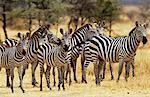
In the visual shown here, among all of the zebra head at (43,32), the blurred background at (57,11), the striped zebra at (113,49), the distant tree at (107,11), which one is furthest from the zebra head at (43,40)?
the distant tree at (107,11)

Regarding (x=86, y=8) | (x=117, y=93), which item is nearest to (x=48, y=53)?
(x=117, y=93)

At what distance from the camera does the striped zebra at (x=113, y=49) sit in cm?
1945

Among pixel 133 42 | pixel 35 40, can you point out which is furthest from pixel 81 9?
pixel 35 40

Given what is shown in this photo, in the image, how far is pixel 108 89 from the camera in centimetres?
1700

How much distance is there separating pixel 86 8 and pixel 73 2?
4.86ft

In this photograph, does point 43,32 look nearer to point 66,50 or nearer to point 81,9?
point 66,50

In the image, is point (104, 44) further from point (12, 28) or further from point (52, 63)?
point (12, 28)

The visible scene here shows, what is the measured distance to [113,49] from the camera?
782 inches

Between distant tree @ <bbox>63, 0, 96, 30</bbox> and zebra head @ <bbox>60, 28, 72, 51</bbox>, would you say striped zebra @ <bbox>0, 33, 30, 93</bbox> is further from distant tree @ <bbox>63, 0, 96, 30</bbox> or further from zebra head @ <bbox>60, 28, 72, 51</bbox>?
distant tree @ <bbox>63, 0, 96, 30</bbox>

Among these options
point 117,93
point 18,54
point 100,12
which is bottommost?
point 117,93

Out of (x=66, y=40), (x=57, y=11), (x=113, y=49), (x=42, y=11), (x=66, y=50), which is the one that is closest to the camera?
(x=66, y=40)

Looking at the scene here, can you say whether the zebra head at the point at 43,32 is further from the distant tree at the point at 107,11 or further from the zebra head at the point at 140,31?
the distant tree at the point at 107,11

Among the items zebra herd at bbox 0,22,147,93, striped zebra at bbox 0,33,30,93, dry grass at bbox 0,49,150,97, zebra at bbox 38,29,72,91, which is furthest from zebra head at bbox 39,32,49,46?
dry grass at bbox 0,49,150,97

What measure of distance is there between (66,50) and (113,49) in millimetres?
Answer: 3186
